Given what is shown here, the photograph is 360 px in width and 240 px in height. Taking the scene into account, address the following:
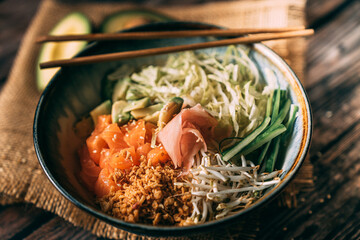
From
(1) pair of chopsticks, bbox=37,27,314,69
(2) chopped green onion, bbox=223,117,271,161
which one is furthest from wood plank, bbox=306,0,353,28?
(2) chopped green onion, bbox=223,117,271,161

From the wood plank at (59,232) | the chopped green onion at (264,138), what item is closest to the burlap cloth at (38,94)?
the wood plank at (59,232)

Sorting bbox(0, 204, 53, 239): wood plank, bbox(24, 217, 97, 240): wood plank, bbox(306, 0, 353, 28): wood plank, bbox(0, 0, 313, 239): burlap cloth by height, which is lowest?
bbox(0, 204, 53, 239): wood plank

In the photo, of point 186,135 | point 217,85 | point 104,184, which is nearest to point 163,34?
point 217,85

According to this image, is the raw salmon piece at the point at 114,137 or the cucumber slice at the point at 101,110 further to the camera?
the cucumber slice at the point at 101,110

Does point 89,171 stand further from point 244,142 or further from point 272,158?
point 272,158

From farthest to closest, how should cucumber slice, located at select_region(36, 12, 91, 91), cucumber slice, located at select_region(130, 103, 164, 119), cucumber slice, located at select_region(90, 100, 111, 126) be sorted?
cucumber slice, located at select_region(36, 12, 91, 91) → cucumber slice, located at select_region(90, 100, 111, 126) → cucumber slice, located at select_region(130, 103, 164, 119)

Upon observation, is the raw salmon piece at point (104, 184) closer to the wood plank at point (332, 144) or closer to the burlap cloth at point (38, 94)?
the burlap cloth at point (38, 94)

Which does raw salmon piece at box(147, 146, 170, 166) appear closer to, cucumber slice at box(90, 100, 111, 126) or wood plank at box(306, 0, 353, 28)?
cucumber slice at box(90, 100, 111, 126)
